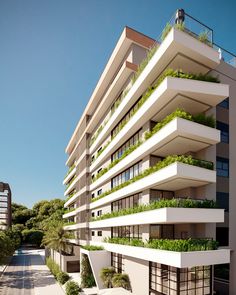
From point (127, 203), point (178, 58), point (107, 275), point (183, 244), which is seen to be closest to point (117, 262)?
point (107, 275)

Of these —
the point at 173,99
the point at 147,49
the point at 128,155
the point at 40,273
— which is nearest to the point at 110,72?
the point at 147,49

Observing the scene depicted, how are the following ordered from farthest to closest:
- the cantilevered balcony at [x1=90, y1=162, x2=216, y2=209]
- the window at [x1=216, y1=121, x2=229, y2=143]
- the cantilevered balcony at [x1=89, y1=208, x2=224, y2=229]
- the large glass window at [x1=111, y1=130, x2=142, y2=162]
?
the large glass window at [x1=111, y1=130, x2=142, y2=162]
the window at [x1=216, y1=121, x2=229, y2=143]
the cantilevered balcony at [x1=90, y1=162, x2=216, y2=209]
the cantilevered balcony at [x1=89, y1=208, x2=224, y2=229]

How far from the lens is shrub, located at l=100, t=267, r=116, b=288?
31.3 metres

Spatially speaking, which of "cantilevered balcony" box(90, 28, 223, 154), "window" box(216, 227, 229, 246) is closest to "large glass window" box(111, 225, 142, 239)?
"window" box(216, 227, 229, 246)

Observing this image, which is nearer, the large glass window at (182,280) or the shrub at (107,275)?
the large glass window at (182,280)

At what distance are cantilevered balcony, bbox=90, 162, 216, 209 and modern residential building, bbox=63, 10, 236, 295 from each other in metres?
0.08

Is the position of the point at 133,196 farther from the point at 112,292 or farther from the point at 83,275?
the point at 83,275

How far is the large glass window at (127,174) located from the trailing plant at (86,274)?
987 cm

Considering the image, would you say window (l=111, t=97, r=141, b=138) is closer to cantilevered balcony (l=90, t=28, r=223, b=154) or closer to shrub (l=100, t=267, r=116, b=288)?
cantilevered balcony (l=90, t=28, r=223, b=154)

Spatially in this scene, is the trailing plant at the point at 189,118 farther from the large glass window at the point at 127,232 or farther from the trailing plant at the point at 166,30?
the large glass window at the point at 127,232

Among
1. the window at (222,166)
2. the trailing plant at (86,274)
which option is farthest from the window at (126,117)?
the trailing plant at (86,274)

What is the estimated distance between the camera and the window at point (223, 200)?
25847mm

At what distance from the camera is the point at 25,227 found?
103 m

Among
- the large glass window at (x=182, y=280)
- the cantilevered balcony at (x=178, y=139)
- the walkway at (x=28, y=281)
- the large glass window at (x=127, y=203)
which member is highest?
the cantilevered balcony at (x=178, y=139)
